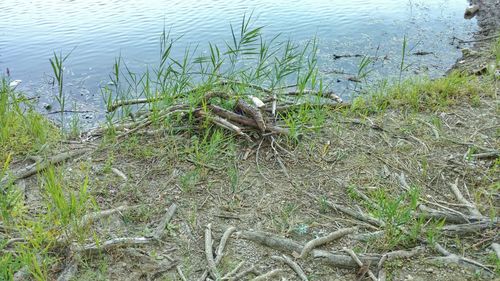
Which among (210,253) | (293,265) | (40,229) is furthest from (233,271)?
(40,229)

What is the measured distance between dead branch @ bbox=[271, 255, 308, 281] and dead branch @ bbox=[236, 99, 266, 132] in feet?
4.11

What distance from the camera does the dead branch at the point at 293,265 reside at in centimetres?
239

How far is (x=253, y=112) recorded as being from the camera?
140 inches

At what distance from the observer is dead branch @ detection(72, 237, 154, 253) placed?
2.40m

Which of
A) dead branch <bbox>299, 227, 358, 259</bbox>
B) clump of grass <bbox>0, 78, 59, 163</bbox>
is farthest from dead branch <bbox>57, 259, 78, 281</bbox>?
clump of grass <bbox>0, 78, 59, 163</bbox>

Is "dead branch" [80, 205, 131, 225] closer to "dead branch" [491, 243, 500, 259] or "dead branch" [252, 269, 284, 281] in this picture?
"dead branch" [252, 269, 284, 281]

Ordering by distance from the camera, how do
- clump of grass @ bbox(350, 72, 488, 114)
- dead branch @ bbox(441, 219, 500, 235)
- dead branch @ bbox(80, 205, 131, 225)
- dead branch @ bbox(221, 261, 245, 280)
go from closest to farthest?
dead branch @ bbox(221, 261, 245, 280) < dead branch @ bbox(80, 205, 131, 225) < dead branch @ bbox(441, 219, 500, 235) < clump of grass @ bbox(350, 72, 488, 114)

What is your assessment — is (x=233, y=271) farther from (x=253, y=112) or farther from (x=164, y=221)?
(x=253, y=112)

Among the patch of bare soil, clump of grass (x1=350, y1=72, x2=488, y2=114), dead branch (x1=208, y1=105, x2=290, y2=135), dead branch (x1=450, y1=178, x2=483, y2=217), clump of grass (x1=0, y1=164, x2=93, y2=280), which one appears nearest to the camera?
clump of grass (x1=0, y1=164, x2=93, y2=280)

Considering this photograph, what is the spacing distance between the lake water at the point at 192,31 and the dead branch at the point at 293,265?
3878 mm

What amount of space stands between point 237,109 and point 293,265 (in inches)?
64.1

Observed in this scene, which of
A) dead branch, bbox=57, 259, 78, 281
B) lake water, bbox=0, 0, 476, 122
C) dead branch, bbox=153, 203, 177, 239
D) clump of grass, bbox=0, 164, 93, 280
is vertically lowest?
lake water, bbox=0, 0, 476, 122

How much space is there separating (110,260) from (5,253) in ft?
1.79

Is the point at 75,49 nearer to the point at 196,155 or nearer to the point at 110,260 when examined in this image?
the point at 196,155
